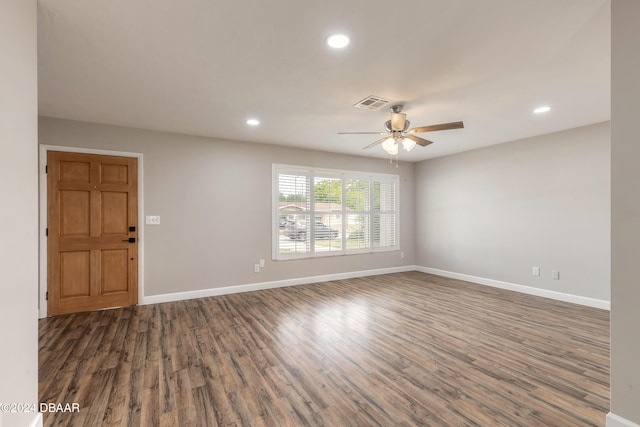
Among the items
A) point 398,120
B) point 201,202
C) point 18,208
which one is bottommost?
point 18,208

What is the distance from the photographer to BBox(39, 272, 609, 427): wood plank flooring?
1915 mm

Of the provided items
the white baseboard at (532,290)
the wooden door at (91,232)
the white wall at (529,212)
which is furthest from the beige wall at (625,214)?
the wooden door at (91,232)

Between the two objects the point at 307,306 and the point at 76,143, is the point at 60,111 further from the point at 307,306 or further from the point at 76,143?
the point at 307,306

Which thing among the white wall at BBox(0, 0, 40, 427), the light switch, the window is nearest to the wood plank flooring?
the white wall at BBox(0, 0, 40, 427)

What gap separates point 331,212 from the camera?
19.2ft

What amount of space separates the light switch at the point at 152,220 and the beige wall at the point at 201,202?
75 millimetres

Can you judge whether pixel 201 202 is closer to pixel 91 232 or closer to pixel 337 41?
pixel 91 232

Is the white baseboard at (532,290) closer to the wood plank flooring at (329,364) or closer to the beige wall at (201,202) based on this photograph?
the wood plank flooring at (329,364)

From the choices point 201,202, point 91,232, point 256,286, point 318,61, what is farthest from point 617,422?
point 91,232

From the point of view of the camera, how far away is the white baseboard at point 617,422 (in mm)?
1598

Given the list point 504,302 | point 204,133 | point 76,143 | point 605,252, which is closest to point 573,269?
point 605,252

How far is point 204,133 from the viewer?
4.52 metres

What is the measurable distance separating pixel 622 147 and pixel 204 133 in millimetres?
4593

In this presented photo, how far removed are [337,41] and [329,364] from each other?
2.61 metres
